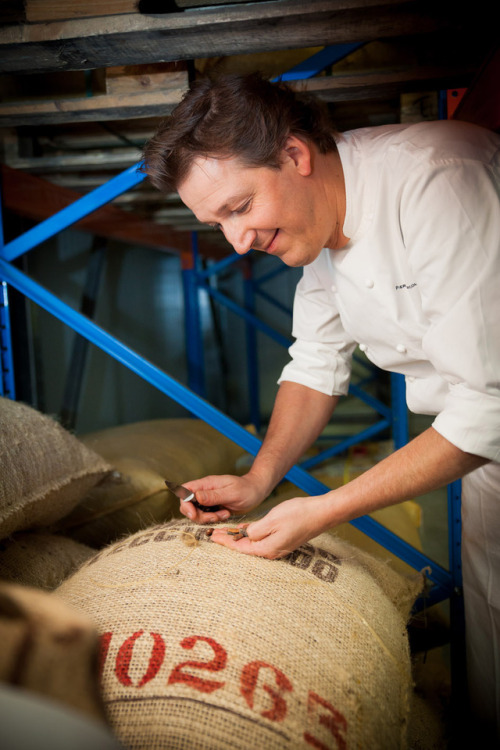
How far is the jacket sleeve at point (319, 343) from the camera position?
4.92 feet

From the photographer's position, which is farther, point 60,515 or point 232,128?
point 60,515

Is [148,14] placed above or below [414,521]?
above

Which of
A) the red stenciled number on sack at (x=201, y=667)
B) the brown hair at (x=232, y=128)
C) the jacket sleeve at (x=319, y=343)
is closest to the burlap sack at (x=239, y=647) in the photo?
the red stenciled number on sack at (x=201, y=667)

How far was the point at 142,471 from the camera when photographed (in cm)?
189

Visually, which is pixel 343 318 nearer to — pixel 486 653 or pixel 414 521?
pixel 486 653

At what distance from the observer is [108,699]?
780mm

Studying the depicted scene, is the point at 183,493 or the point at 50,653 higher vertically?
the point at 50,653

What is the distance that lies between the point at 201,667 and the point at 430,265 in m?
0.75

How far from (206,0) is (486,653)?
164 cm

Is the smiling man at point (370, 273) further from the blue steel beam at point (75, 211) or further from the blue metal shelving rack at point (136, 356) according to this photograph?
the blue steel beam at point (75, 211)

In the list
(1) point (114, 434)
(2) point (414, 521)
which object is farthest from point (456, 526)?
(1) point (114, 434)

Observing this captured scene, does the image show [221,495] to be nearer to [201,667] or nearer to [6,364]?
[201,667]

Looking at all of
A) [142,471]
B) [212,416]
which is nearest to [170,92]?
[212,416]

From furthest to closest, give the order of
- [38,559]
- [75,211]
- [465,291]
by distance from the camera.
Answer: [75,211]
[38,559]
[465,291]
